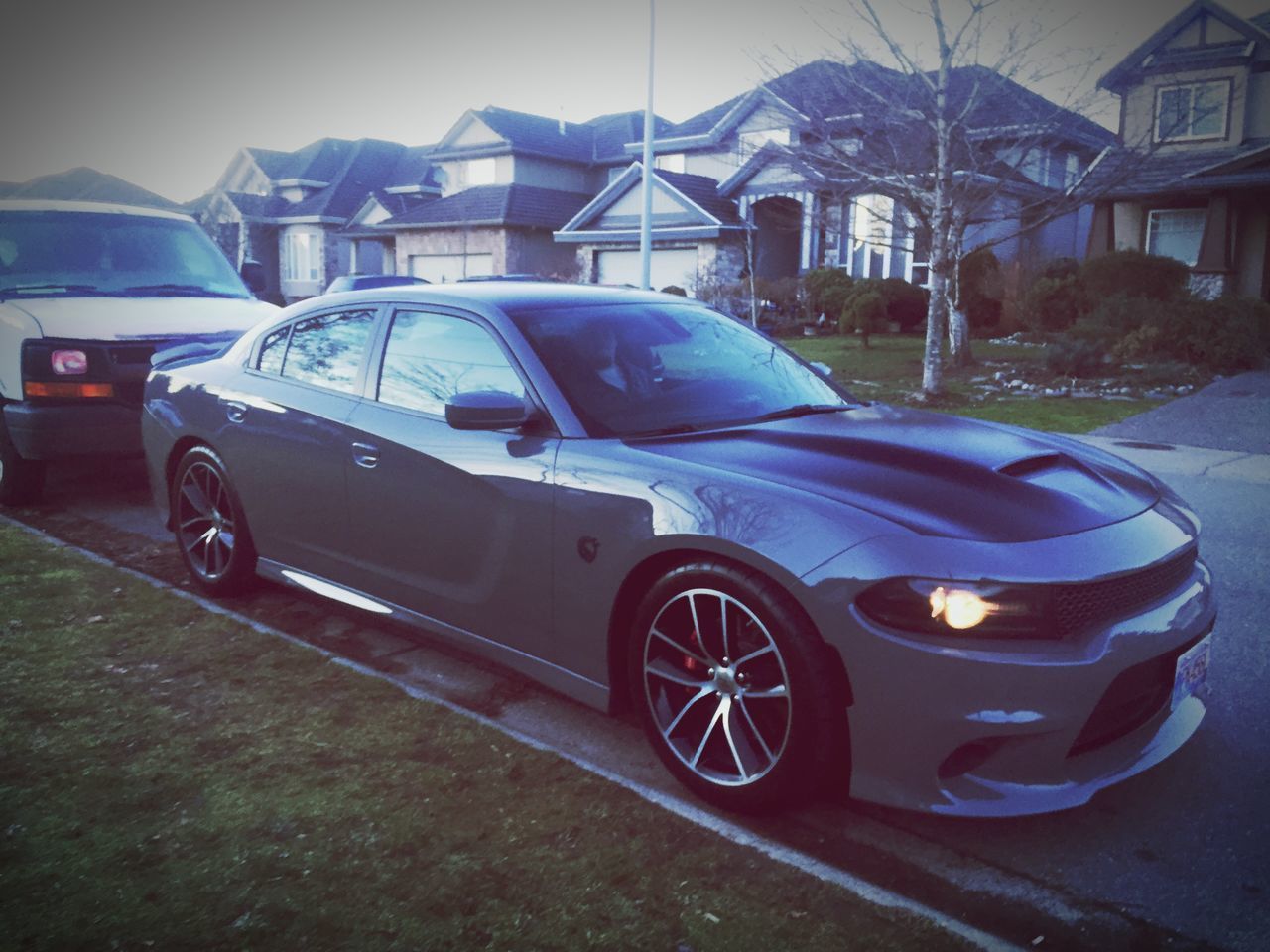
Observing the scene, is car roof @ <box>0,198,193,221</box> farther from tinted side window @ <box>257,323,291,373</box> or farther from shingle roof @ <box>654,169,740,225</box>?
shingle roof @ <box>654,169,740,225</box>

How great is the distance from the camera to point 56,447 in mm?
6742

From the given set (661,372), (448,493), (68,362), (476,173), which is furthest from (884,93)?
(476,173)

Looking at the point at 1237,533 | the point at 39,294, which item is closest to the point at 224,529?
the point at 39,294

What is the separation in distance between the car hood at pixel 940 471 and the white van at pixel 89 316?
4413 millimetres

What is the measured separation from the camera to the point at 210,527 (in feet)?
17.4

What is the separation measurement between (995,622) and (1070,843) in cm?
81

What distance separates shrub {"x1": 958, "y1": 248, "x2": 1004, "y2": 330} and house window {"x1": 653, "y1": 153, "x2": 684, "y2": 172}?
52.3 ft

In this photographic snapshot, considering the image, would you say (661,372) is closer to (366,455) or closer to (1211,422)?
(366,455)

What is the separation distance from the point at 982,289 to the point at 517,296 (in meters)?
20.1

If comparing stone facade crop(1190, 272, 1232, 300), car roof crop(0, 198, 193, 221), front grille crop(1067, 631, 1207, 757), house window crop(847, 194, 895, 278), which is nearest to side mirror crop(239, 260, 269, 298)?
car roof crop(0, 198, 193, 221)

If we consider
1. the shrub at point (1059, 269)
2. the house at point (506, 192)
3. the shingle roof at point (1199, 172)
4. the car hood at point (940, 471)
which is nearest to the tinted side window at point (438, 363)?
the car hood at point (940, 471)

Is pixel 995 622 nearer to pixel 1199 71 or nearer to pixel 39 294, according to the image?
pixel 39 294

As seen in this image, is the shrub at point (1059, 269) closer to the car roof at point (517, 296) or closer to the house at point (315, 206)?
the car roof at point (517, 296)

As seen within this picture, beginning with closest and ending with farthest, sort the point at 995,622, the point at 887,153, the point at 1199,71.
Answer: the point at 995,622 → the point at 887,153 → the point at 1199,71
